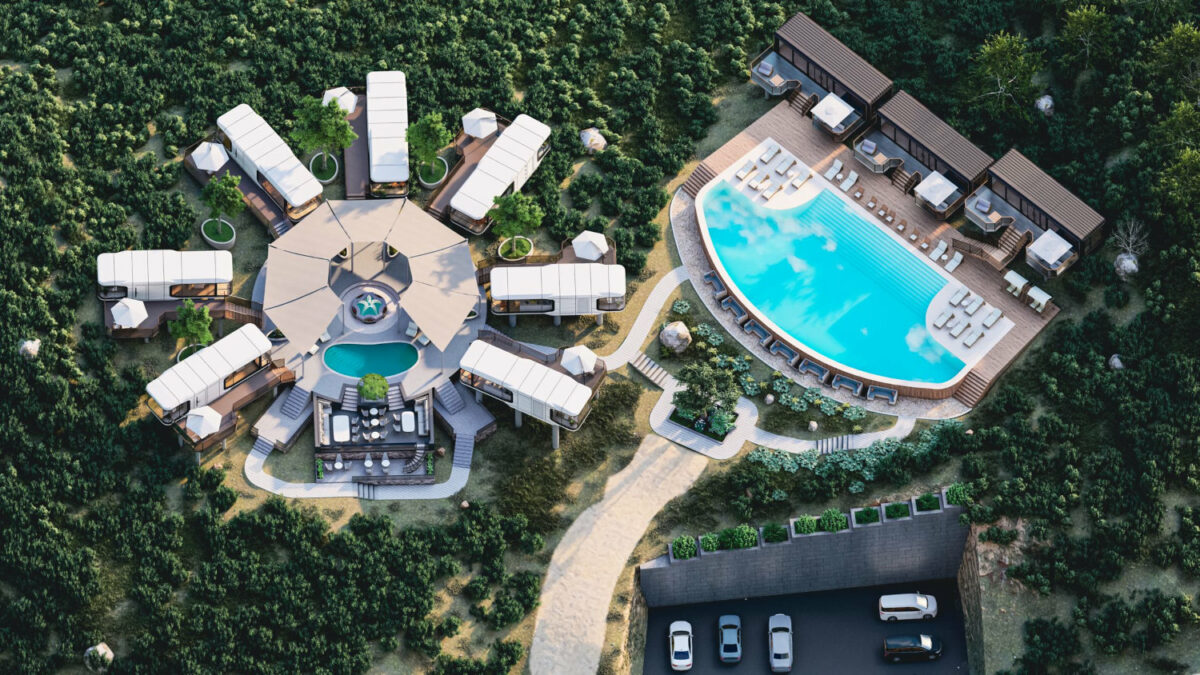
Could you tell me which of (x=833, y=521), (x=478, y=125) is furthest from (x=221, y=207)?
(x=833, y=521)

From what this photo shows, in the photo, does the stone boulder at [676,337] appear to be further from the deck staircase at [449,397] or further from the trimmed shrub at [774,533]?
the deck staircase at [449,397]

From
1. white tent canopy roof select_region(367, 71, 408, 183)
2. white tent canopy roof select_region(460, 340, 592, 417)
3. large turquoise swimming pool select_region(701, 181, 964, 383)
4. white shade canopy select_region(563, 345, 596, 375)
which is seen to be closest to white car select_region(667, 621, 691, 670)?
white tent canopy roof select_region(460, 340, 592, 417)

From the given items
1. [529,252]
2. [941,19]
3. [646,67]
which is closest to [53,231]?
[529,252]

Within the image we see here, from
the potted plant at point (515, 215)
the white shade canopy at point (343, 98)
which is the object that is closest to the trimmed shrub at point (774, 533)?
the potted plant at point (515, 215)

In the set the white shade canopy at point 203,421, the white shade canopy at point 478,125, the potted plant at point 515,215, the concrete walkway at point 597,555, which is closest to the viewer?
the concrete walkway at point 597,555

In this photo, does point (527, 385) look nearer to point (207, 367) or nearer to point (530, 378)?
point (530, 378)

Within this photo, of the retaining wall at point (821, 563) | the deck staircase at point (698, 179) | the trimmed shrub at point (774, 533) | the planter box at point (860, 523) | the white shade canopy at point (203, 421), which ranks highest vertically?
the deck staircase at point (698, 179)

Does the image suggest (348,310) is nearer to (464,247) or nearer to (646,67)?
(464,247)
